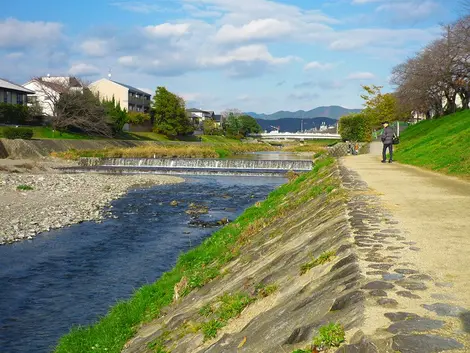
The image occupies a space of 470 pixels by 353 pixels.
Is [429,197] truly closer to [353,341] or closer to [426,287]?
[426,287]

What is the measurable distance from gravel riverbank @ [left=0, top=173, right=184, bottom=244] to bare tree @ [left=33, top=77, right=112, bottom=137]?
3002cm

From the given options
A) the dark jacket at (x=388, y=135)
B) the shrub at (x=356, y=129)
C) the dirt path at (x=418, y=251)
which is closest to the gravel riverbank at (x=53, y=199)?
the dirt path at (x=418, y=251)

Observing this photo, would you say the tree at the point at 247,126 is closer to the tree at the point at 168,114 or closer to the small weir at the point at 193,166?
the tree at the point at 168,114

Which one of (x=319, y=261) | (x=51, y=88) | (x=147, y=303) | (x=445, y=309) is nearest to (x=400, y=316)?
(x=445, y=309)

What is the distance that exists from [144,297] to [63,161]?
136ft

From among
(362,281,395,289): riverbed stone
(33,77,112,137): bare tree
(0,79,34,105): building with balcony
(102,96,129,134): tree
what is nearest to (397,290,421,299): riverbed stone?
Result: (362,281,395,289): riverbed stone

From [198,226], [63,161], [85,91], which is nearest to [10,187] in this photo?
[198,226]

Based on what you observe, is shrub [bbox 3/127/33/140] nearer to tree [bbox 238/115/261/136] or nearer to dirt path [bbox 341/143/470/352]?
dirt path [bbox 341/143/470/352]

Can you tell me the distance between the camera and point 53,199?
23.7 meters

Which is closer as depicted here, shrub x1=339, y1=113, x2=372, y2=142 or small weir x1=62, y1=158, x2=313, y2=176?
small weir x1=62, y1=158, x2=313, y2=176

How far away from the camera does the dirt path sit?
364 cm

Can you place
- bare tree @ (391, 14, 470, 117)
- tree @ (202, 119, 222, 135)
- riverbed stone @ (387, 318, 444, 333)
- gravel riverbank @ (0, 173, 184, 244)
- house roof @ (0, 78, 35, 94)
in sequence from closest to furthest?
riverbed stone @ (387, 318, 444, 333)
gravel riverbank @ (0, 173, 184, 244)
bare tree @ (391, 14, 470, 117)
house roof @ (0, 78, 35, 94)
tree @ (202, 119, 222, 135)

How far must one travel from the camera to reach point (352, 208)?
808 centimetres

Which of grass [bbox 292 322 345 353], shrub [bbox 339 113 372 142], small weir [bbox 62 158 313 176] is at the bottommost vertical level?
small weir [bbox 62 158 313 176]
